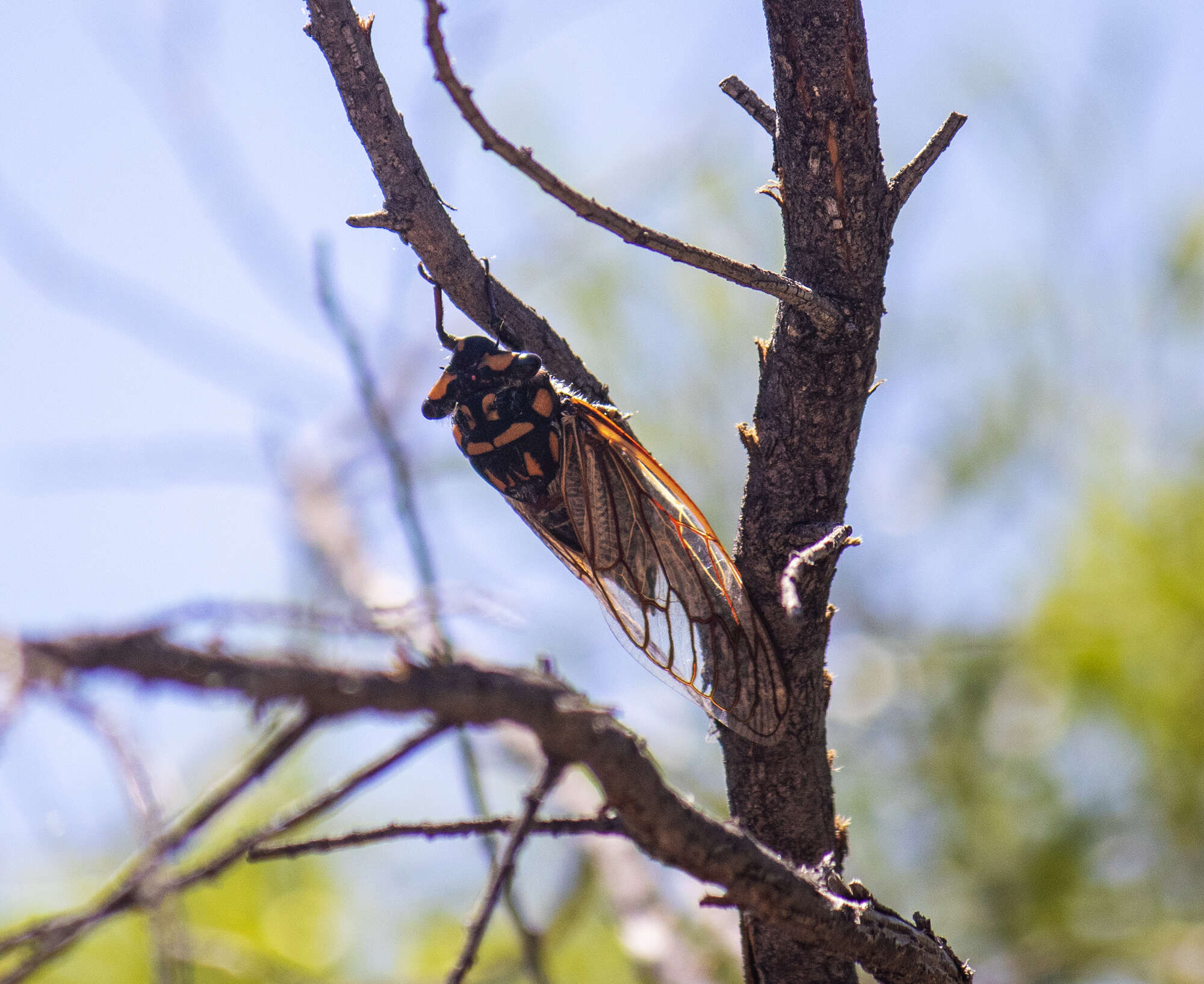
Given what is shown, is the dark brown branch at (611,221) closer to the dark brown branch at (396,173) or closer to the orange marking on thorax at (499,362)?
the dark brown branch at (396,173)

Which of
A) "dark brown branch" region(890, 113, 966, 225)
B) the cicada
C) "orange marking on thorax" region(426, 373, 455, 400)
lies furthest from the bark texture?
"orange marking on thorax" region(426, 373, 455, 400)

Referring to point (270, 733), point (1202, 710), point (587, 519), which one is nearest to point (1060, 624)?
point (1202, 710)

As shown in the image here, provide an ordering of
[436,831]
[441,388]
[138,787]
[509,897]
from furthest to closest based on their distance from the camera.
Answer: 1. [441,388]
2. [509,897]
3. [436,831]
4. [138,787]

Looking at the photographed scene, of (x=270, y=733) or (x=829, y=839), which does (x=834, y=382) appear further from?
(x=270, y=733)

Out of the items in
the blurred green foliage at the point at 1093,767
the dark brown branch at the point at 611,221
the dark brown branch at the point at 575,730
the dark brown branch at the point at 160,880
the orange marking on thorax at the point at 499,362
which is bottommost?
the dark brown branch at the point at 160,880

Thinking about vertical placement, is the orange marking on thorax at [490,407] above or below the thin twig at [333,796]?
above

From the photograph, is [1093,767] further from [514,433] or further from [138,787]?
[138,787]

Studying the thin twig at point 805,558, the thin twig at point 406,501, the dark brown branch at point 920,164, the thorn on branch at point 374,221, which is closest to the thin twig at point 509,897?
the thin twig at point 406,501

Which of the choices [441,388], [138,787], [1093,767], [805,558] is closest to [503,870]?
[138,787]
